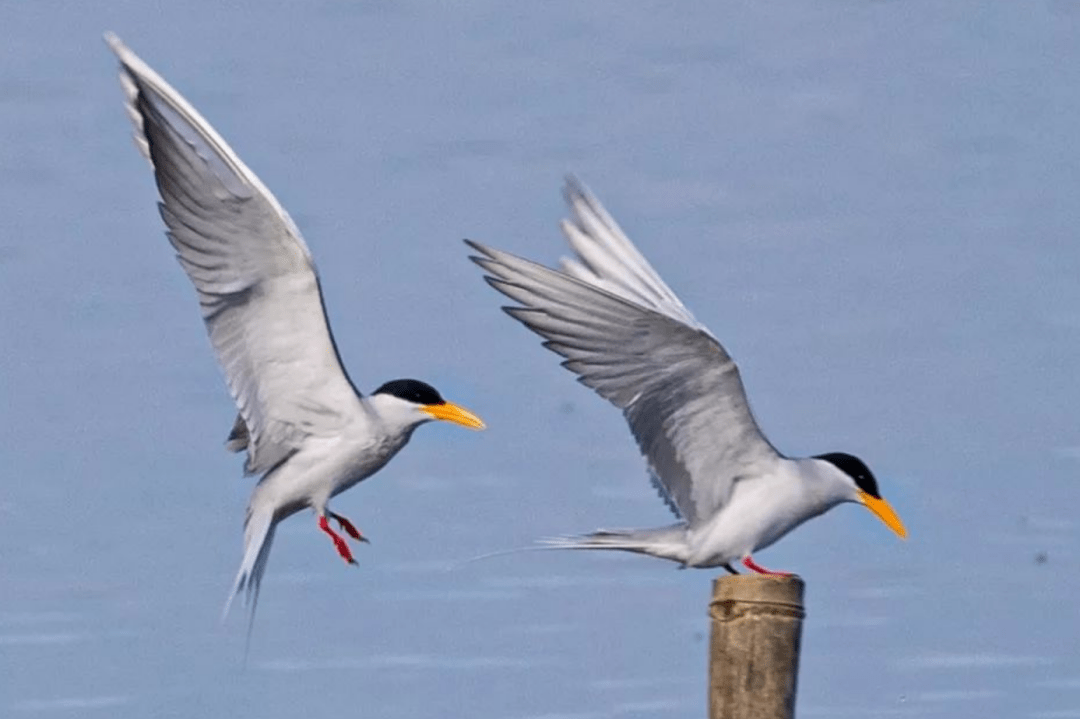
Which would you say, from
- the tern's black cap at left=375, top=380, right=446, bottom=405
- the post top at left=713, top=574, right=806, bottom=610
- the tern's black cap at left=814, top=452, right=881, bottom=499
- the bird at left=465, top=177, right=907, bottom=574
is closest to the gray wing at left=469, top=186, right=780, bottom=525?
the bird at left=465, top=177, right=907, bottom=574

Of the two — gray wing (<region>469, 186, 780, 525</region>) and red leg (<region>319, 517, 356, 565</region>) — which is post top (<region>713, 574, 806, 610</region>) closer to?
gray wing (<region>469, 186, 780, 525</region>)

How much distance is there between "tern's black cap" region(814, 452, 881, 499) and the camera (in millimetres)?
7672

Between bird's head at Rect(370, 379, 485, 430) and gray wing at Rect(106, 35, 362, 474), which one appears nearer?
gray wing at Rect(106, 35, 362, 474)

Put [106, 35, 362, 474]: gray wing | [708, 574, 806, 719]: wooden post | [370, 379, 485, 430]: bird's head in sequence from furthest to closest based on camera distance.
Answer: [370, 379, 485, 430]: bird's head
[106, 35, 362, 474]: gray wing
[708, 574, 806, 719]: wooden post

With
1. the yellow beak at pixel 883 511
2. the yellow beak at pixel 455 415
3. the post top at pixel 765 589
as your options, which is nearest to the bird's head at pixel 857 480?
the yellow beak at pixel 883 511

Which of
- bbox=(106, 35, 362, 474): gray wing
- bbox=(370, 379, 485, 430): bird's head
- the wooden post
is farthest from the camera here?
bbox=(370, 379, 485, 430): bird's head

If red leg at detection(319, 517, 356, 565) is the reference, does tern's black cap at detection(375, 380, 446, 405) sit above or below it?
above

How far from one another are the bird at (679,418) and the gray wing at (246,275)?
0.83 m

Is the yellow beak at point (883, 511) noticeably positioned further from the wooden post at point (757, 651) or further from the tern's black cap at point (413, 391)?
the wooden post at point (757, 651)

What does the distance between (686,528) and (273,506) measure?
4.65ft

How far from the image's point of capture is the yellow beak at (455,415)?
8.04 metres

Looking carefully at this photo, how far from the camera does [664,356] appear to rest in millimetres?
7340

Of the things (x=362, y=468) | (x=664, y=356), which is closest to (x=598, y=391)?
(x=664, y=356)

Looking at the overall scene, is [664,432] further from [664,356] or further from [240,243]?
[240,243]
